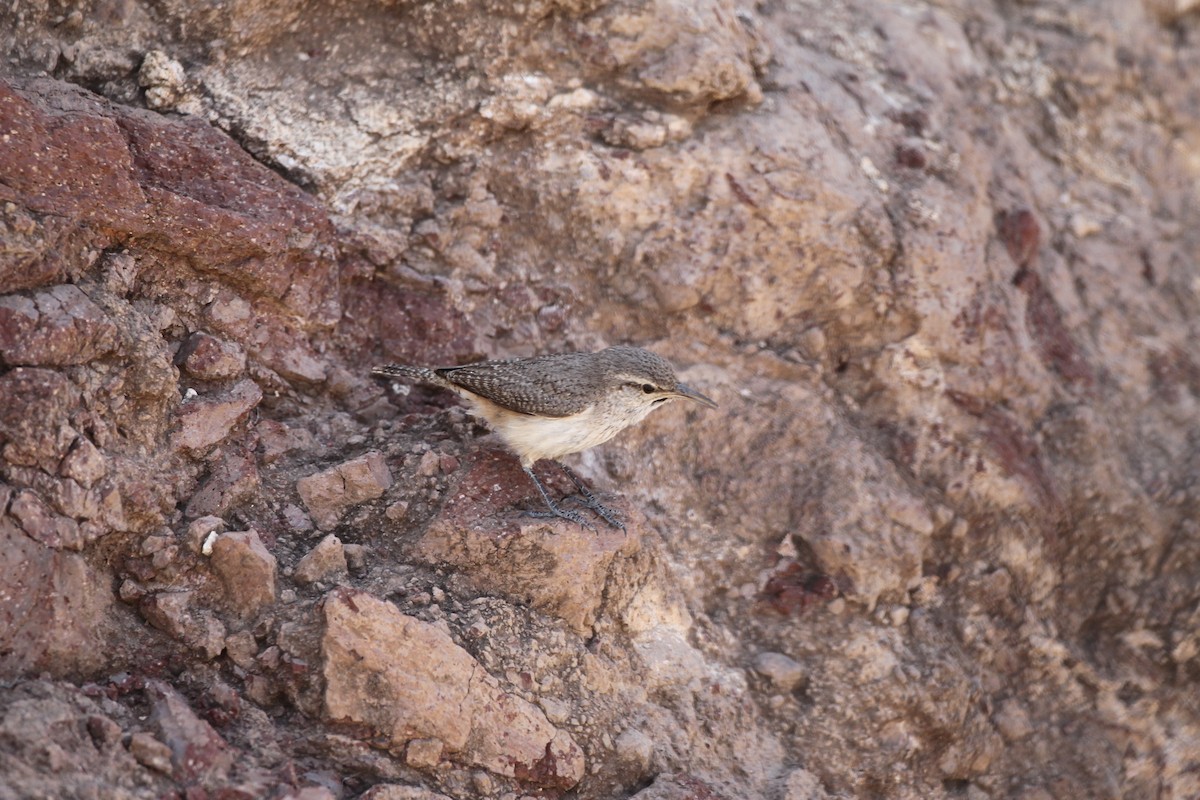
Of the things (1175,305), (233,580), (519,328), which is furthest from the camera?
(1175,305)

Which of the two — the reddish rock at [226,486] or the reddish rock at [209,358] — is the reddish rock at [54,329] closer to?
the reddish rock at [209,358]

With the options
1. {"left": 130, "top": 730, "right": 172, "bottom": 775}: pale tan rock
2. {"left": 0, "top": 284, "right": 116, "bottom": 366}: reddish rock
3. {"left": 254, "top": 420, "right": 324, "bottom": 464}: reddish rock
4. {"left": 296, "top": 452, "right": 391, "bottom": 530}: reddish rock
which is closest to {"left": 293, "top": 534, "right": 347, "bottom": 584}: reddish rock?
{"left": 296, "top": 452, "right": 391, "bottom": 530}: reddish rock

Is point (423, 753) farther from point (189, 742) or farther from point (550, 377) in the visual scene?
point (550, 377)

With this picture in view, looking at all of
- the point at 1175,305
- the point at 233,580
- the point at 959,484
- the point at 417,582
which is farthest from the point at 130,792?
the point at 1175,305

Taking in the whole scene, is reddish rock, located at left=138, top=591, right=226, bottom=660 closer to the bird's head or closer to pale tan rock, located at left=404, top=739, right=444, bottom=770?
pale tan rock, located at left=404, top=739, right=444, bottom=770

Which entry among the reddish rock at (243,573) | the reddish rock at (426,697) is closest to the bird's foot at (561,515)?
the reddish rock at (426,697)

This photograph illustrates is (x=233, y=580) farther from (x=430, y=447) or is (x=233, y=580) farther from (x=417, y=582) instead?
(x=430, y=447)

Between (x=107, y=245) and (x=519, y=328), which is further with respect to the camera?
(x=519, y=328)
